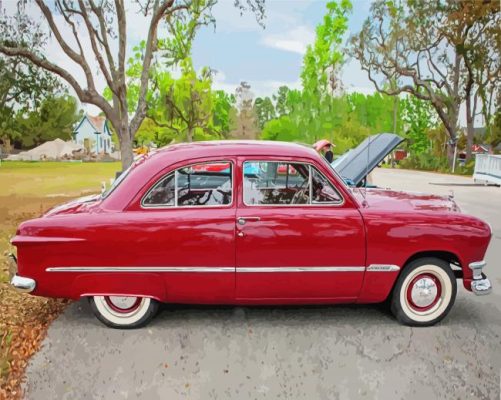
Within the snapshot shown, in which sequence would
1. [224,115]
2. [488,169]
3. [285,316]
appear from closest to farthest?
[285,316]
[488,169]
[224,115]

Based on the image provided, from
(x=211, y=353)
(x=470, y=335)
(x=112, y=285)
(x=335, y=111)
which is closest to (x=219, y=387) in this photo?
(x=211, y=353)

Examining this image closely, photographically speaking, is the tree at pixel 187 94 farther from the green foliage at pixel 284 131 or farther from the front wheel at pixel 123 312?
the front wheel at pixel 123 312

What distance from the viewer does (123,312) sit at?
4.45 metres

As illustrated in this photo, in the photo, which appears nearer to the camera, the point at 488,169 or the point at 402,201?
the point at 402,201

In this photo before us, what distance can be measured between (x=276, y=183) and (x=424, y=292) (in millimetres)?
1704

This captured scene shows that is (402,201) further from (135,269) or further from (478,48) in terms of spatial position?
(478,48)

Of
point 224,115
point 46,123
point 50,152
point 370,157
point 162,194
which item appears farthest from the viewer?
point 224,115

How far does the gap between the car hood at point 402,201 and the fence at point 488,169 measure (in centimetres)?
1838

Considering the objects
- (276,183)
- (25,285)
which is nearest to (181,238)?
(276,183)

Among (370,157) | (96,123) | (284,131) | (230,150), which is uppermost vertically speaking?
(96,123)

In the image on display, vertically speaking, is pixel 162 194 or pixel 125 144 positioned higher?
pixel 125 144

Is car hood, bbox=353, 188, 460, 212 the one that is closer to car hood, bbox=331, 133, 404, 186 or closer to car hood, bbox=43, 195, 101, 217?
car hood, bbox=331, 133, 404, 186

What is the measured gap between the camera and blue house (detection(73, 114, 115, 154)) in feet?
231

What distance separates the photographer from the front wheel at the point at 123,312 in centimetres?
441
